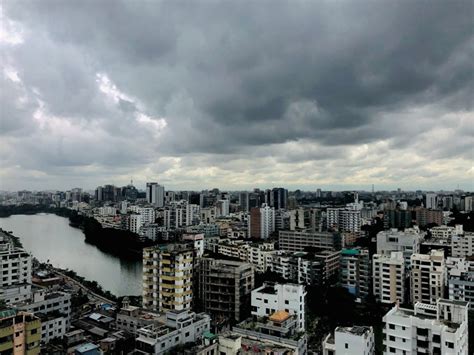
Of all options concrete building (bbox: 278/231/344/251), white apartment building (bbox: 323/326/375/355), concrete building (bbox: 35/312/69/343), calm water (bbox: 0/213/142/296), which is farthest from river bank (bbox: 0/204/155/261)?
white apartment building (bbox: 323/326/375/355)

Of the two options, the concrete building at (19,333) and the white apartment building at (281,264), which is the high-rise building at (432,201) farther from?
the concrete building at (19,333)

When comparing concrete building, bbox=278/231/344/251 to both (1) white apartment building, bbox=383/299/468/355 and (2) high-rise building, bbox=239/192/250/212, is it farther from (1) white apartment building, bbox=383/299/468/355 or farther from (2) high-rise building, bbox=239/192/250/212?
(2) high-rise building, bbox=239/192/250/212

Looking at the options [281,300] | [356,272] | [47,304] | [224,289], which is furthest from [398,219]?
[47,304]

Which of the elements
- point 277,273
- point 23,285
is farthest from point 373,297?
point 23,285

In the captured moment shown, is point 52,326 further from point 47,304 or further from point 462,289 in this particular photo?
point 462,289

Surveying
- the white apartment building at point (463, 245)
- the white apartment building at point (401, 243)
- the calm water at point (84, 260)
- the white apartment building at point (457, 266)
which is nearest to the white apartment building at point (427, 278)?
the white apartment building at point (457, 266)

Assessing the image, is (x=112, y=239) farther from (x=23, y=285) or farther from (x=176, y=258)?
(x=176, y=258)

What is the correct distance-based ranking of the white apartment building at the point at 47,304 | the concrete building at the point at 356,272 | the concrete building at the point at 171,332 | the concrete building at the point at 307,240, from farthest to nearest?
the concrete building at the point at 307,240 → the concrete building at the point at 356,272 → the white apartment building at the point at 47,304 → the concrete building at the point at 171,332
